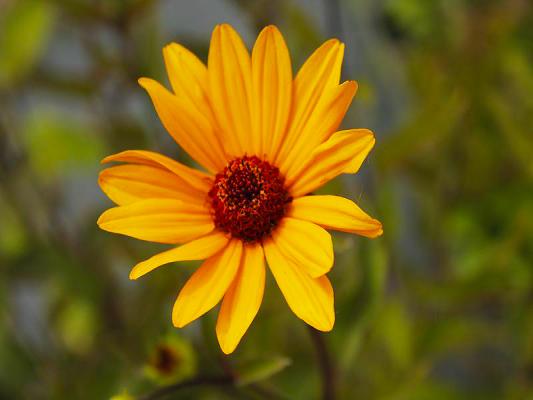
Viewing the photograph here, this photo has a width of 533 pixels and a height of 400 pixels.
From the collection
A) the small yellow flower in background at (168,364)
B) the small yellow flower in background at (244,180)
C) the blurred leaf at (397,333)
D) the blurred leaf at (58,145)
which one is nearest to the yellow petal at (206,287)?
the small yellow flower in background at (244,180)

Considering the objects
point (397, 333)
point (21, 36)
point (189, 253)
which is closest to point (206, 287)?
point (189, 253)

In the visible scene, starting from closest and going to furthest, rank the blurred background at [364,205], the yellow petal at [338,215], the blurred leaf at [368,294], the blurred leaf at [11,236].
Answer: the yellow petal at [338,215] < the blurred leaf at [368,294] < the blurred background at [364,205] < the blurred leaf at [11,236]

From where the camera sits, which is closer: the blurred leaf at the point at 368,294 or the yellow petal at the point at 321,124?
the yellow petal at the point at 321,124

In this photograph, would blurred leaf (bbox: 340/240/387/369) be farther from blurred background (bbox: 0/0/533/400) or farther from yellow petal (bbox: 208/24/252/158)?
yellow petal (bbox: 208/24/252/158)

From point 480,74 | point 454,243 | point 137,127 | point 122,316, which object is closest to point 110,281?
point 122,316

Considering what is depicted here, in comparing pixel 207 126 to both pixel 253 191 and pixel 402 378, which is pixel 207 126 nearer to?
pixel 253 191

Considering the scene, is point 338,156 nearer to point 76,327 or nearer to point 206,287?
point 206,287

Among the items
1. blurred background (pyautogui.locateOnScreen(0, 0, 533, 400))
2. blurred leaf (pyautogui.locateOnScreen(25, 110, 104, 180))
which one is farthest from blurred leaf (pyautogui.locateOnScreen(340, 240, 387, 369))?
blurred leaf (pyautogui.locateOnScreen(25, 110, 104, 180))

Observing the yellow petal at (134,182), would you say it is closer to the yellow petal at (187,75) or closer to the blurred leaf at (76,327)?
the yellow petal at (187,75)
